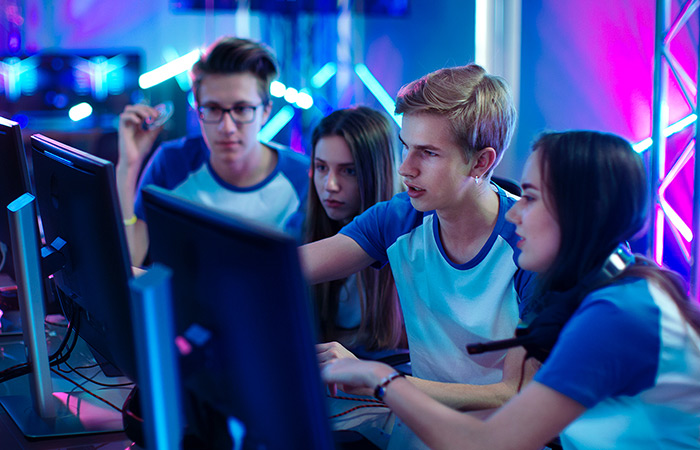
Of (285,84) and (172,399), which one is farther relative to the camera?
(285,84)

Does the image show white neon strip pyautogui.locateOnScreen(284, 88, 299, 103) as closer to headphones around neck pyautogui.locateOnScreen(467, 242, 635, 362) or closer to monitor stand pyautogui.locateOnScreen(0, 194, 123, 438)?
monitor stand pyautogui.locateOnScreen(0, 194, 123, 438)

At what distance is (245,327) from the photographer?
0.78 m

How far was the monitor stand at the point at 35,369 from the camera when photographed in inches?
49.8

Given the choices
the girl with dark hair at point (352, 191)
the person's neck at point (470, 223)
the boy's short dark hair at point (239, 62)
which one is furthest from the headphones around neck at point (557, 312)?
the boy's short dark hair at point (239, 62)

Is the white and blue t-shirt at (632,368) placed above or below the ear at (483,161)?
below

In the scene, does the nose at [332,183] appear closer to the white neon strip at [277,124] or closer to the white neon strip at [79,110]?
the white neon strip at [277,124]

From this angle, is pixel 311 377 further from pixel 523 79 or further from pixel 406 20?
pixel 406 20

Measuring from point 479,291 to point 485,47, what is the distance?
3249 millimetres

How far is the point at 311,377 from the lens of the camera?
731 mm

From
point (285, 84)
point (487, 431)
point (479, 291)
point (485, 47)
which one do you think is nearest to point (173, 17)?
point (285, 84)

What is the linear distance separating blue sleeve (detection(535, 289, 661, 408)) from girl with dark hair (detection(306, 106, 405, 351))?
3.46ft

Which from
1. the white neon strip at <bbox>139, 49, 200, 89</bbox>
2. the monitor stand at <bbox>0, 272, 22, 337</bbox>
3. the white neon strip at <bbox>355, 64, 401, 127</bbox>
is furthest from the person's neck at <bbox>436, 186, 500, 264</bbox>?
the white neon strip at <bbox>139, 49, 200, 89</bbox>

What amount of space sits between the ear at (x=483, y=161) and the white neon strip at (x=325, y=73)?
163 inches

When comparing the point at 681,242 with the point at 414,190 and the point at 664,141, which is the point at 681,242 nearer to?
the point at 664,141
